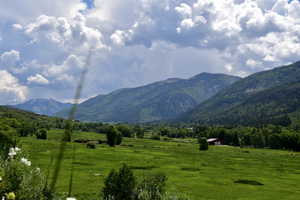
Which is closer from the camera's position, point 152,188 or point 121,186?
point 152,188

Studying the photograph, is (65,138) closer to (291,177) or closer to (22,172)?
(22,172)

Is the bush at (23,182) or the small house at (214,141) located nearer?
the bush at (23,182)

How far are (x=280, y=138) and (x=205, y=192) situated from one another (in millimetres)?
127627

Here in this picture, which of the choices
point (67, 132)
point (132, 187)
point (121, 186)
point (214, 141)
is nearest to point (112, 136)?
point (214, 141)

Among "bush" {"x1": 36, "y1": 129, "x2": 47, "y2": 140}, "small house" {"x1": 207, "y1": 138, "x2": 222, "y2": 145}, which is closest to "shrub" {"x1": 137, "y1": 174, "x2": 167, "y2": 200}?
"bush" {"x1": 36, "y1": 129, "x2": 47, "y2": 140}

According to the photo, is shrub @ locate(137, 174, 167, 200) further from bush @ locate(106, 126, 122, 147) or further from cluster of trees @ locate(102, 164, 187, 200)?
bush @ locate(106, 126, 122, 147)

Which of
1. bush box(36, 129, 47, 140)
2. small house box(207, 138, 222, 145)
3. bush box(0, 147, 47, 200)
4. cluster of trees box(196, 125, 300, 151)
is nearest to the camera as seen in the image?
bush box(0, 147, 47, 200)

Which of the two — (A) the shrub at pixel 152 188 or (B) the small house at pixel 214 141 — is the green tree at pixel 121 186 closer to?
(A) the shrub at pixel 152 188

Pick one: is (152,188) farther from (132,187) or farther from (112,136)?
(112,136)

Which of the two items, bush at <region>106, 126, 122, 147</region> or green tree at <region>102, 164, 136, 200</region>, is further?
bush at <region>106, 126, 122, 147</region>

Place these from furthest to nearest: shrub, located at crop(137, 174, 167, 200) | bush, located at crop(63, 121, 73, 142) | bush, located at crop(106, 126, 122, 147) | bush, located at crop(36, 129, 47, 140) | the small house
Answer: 1. the small house
2. bush, located at crop(36, 129, 47, 140)
3. bush, located at crop(106, 126, 122, 147)
4. shrub, located at crop(137, 174, 167, 200)
5. bush, located at crop(63, 121, 73, 142)

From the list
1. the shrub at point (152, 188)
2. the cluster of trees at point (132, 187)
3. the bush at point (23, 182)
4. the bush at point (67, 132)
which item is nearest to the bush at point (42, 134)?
the cluster of trees at point (132, 187)

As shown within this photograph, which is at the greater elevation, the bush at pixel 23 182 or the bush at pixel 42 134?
the bush at pixel 42 134

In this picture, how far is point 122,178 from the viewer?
34.4 metres
